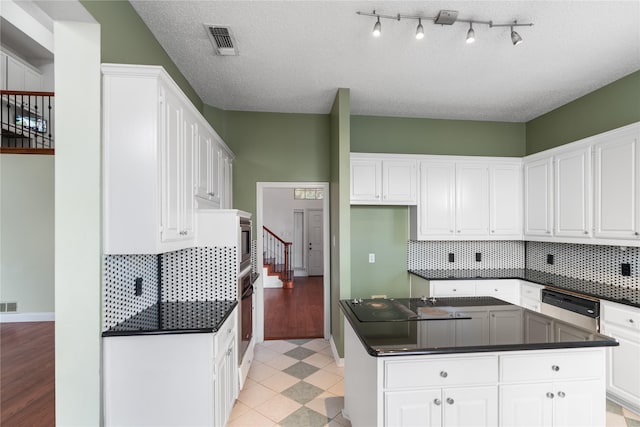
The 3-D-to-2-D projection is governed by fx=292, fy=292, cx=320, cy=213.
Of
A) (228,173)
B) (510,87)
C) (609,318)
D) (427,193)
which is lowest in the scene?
(609,318)

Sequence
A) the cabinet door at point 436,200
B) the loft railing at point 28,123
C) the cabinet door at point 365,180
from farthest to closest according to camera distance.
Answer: the loft railing at point 28,123, the cabinet door at point 436,200, the cabinet door at point 365,180

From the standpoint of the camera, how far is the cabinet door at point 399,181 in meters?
3.70

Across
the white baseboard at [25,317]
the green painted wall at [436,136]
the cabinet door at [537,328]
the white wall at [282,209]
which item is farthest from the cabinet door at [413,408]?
the white wall at [282,209]

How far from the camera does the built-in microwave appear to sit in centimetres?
265

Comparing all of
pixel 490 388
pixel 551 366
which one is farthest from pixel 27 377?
pixel 551 366

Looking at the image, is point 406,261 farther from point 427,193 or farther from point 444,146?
point 444,146

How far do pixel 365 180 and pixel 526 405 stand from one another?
102 inches

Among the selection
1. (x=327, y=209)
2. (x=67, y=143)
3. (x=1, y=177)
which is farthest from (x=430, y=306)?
(x=1, y=177)

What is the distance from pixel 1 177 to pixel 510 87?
730cm

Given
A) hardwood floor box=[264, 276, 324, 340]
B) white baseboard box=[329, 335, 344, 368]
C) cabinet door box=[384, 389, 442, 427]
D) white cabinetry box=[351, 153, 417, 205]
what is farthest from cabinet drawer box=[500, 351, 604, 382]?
hardwood floor box=[264, 276, 324, 340]

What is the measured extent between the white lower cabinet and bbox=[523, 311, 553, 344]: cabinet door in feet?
1.22

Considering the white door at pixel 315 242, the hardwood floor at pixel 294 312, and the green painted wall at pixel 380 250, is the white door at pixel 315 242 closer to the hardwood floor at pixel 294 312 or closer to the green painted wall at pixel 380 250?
the hardwood floor at pixel 294 312

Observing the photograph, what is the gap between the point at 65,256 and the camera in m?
1.62

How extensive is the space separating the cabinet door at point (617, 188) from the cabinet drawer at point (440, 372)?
2.20 m
